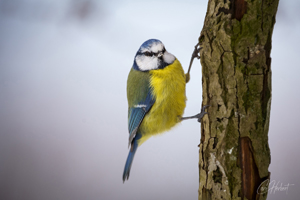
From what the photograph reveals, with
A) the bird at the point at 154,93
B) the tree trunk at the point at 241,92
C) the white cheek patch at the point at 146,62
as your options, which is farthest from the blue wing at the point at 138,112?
the tree trunk at the point at 241,92

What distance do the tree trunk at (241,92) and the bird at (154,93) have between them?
260 mm

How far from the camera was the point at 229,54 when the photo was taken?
2.41ft

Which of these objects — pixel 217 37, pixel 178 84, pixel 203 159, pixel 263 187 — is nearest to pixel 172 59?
pixel 178 84

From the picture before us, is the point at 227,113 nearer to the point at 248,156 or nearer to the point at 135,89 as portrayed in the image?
the point at 248,156

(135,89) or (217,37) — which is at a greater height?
(217,37)

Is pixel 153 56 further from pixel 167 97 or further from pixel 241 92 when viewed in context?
pixel 241 92

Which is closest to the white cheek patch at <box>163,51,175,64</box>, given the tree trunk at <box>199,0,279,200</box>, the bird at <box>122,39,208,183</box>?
the bird at <box>122,39,208,183</box>

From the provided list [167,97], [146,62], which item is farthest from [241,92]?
[146,62]

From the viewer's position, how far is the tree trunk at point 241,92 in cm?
72

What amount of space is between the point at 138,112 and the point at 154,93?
0.38 feet

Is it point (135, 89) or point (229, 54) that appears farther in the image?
point (135, 89)

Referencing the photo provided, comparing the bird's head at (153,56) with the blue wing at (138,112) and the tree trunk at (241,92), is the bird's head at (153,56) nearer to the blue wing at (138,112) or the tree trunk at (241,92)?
the blue wing at (138,112)

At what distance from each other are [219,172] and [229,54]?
355mm

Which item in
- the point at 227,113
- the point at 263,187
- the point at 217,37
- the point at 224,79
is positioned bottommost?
the point at 263,187
